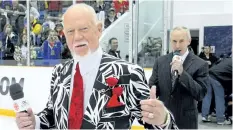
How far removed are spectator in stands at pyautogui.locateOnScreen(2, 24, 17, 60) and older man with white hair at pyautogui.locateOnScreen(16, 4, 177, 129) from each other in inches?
218

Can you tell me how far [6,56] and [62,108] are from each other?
5.61m

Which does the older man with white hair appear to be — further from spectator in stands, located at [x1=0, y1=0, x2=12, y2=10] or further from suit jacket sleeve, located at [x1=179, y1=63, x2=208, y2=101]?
spectator in stands, located at [x1=0, y1=0, x2=12, y2=10]

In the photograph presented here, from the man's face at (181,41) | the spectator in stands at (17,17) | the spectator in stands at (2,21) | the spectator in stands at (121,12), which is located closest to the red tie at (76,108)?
the man's face at (181,41)

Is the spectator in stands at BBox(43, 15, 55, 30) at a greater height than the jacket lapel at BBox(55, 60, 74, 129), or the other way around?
the spectator in stands at BBox(43, 15, 55, 30)

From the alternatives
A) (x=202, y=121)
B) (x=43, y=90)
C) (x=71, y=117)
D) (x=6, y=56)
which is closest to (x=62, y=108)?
(x=71, y=117)

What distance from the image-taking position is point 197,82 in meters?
1.87

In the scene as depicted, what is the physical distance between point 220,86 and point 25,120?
418 centimetres

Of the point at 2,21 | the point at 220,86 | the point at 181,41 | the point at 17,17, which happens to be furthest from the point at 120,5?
the point at 181,41

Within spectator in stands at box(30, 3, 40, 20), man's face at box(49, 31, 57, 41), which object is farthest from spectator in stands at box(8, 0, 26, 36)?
man's face at box(49, 31, 57, 41)

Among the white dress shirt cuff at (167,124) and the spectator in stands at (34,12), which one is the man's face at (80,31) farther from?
the spectator in stands at (34,12)

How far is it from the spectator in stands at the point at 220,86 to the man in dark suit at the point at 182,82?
115 inches

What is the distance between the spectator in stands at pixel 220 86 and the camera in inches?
187

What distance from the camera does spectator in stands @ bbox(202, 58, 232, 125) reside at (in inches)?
187

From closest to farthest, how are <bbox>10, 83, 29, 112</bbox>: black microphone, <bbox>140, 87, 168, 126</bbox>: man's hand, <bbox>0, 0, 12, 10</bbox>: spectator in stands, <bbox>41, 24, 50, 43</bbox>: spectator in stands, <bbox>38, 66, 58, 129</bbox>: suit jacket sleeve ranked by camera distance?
<bbox>140, 87, 168, 126</bbox>: man's hand < <bbox>10, 83, 29, 112</bbox>: black microphone < <bbox>38, 66, 58, 129</bbox>: suit jacket sleeve < <bbox>41, 24, 50, 43</bbox>: spectator in stands < <bbox>0, 0, 12, 10</bbox>: spectator in stands
